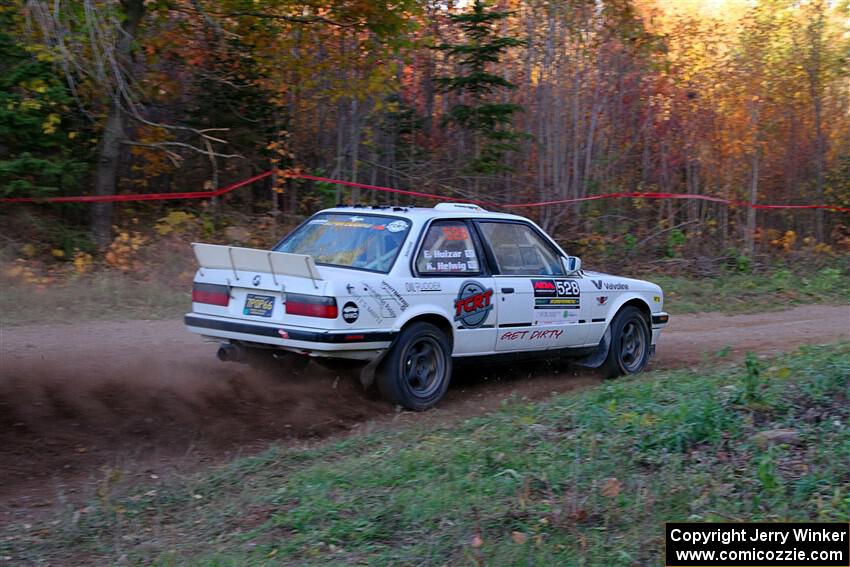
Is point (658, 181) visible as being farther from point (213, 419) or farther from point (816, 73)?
point (213, 419)

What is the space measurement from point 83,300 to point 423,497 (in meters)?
8.01

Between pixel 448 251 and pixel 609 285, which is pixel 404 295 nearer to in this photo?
pixel 448 251

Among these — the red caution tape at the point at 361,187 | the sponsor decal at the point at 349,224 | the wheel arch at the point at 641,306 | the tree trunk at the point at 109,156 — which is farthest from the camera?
the tree trunk at the point at 109,156

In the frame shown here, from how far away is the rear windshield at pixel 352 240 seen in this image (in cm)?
756

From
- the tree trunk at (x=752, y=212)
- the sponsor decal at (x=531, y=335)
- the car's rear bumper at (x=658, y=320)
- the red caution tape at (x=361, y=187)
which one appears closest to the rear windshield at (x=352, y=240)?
the sponsor decal at (x=531, y=335)

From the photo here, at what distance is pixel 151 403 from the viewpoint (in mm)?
7016

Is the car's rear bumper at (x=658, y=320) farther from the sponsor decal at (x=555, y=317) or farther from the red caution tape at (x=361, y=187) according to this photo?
the red caution tape at (x=361, y=187)

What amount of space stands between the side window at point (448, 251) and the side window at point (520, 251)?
0.26m

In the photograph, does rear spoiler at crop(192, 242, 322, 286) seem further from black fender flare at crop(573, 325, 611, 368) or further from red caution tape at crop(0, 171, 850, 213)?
red caution tape at crop(0, 171, 850, 213)

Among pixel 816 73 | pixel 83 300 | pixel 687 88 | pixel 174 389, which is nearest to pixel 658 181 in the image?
pixel 687 88

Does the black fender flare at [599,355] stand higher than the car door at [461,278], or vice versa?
the car door at [461,278]

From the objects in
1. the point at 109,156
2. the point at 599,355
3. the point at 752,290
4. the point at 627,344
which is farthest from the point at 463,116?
the point at 599,355

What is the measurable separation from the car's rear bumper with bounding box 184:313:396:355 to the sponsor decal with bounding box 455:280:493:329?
0.77 meters

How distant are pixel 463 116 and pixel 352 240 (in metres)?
9.79
